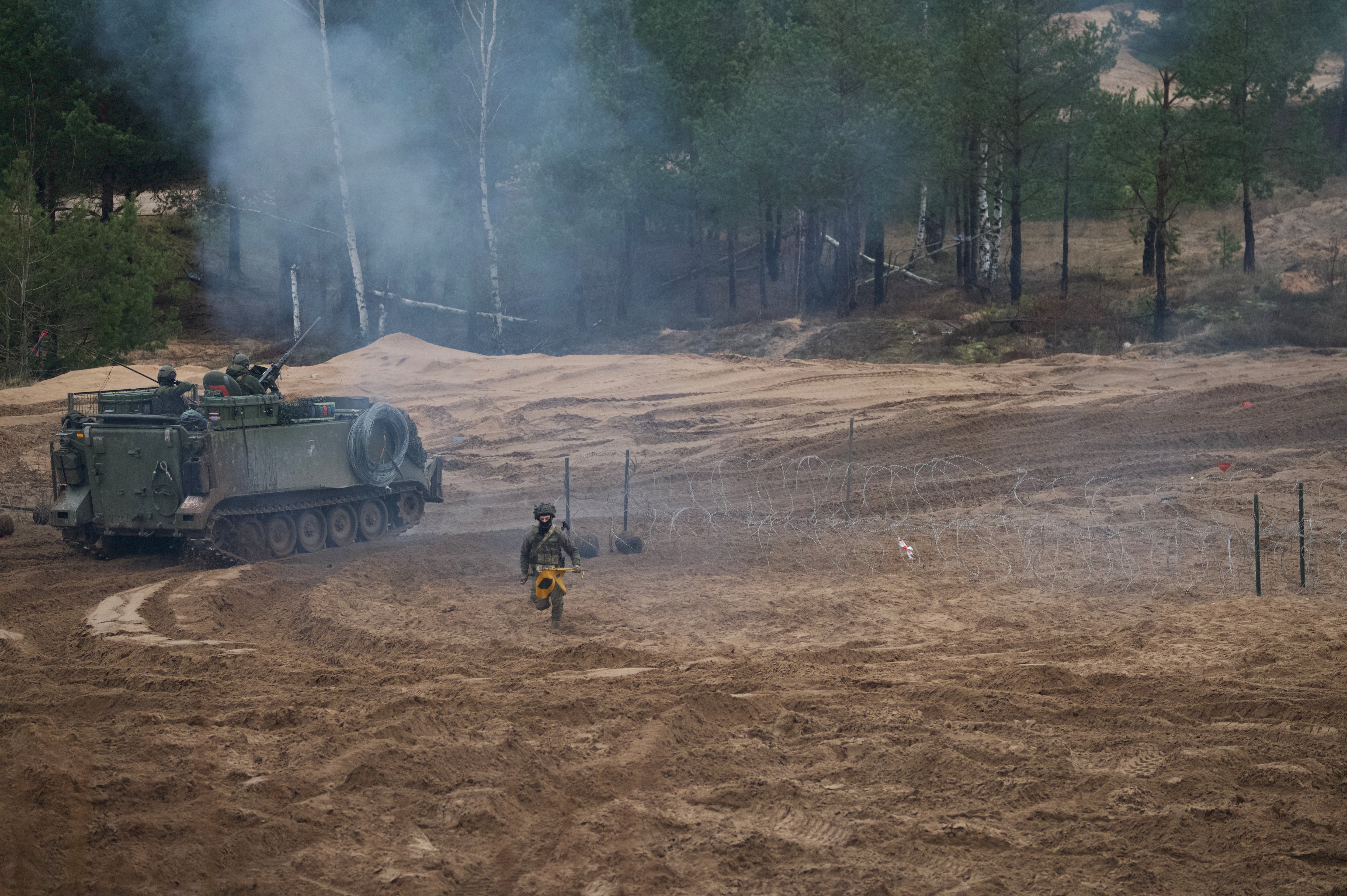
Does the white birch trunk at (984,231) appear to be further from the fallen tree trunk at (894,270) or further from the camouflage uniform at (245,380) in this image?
the camouflage uniform at (245,380)

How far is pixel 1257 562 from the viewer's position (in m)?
10.8

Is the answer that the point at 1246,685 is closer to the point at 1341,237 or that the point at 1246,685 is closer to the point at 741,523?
the point at 741,523

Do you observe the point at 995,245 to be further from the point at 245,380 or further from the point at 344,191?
the point at 245,380

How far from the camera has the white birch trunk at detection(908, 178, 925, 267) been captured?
37.2 metres

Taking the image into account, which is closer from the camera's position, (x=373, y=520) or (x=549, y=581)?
(x=549, y=581)

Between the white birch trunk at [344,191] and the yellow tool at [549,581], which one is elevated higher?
the white birch trunk at [344,191]

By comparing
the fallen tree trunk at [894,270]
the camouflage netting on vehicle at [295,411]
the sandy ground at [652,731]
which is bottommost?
the sandy ground at [652,731]

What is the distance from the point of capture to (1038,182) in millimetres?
32156

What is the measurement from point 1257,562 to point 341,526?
11045mm

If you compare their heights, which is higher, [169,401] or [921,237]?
[921,237]

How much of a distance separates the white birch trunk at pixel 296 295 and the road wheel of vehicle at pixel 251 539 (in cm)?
1966

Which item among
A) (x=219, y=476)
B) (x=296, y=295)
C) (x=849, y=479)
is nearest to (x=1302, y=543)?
(x=849, y=479)

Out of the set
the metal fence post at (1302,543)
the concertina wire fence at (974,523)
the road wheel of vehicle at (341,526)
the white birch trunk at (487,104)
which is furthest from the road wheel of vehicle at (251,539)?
the white birch trunk at (487,104)

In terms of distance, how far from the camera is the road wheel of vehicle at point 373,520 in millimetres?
16047
